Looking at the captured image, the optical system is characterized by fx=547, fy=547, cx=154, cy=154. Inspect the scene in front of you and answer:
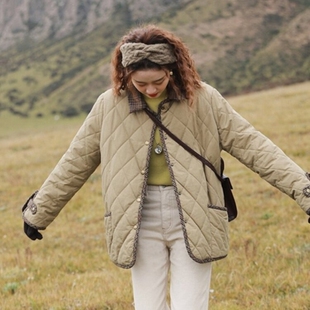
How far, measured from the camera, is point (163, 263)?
471 cm

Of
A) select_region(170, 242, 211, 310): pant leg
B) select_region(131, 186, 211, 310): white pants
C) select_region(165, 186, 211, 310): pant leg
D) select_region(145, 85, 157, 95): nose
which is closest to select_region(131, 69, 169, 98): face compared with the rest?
select_region(145, 85, 157, 95): nose

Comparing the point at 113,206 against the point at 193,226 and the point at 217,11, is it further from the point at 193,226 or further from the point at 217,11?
the point at 217,11

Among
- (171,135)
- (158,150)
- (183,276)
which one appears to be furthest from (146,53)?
(183,276)

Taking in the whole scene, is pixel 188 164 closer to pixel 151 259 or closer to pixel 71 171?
pixel 151 259

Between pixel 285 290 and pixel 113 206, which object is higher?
pixel 113 206

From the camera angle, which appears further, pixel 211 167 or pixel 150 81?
pixel 211 167

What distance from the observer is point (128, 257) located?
15.0 feet

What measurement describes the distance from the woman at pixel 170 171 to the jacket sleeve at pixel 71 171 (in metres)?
0.03

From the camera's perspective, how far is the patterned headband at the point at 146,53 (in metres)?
4.27

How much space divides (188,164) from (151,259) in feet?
2.89

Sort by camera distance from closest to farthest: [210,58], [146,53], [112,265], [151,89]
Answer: [146,53] < [151,89] < [112,265] < [210,58]

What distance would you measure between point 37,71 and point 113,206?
18471 cm

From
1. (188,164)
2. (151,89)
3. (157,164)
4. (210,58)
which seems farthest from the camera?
(210,58)

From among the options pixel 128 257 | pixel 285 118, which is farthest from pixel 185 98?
pixel 285 118
